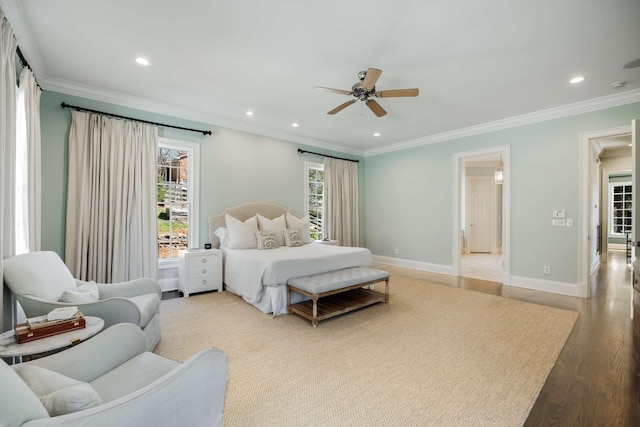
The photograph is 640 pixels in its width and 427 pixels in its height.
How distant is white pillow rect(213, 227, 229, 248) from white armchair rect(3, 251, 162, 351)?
217 centimetres

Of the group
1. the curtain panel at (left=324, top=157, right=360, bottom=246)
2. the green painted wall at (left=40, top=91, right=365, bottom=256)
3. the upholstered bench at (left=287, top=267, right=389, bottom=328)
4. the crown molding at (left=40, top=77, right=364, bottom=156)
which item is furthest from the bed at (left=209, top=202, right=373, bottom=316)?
the crown molding at (left=40, top=77, right=364, bottom=156)

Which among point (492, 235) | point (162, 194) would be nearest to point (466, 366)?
point (162, 194)

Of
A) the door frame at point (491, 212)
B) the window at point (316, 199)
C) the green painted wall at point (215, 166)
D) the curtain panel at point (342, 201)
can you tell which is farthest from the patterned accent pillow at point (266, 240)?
the door frame at point (491, 212)

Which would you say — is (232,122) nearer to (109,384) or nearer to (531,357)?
(109,384)

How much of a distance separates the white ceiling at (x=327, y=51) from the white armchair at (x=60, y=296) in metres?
1.99

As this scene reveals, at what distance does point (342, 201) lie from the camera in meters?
6.66

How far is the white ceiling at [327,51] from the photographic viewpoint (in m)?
2.28

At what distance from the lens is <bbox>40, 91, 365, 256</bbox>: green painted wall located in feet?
11.7

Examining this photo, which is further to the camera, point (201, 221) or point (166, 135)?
point (201, 221)

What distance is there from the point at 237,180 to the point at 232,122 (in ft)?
3.33

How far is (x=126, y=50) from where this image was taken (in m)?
2.90

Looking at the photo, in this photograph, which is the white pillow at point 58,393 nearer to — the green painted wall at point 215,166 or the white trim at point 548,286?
the green painted wall at point 215,166

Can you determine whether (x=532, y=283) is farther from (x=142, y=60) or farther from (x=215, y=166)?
(x=142, y=60)

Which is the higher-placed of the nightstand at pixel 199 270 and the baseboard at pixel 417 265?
the nightstand at pixel 199 270
